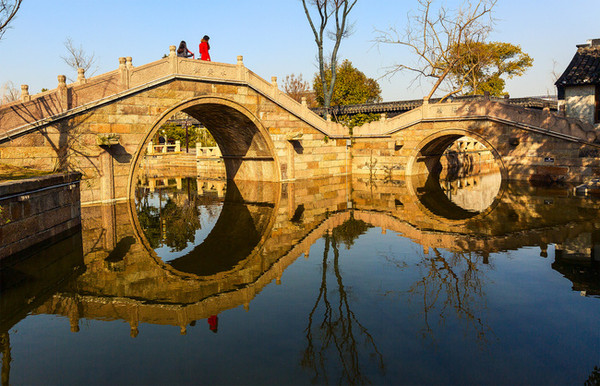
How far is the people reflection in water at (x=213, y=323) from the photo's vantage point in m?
5.28

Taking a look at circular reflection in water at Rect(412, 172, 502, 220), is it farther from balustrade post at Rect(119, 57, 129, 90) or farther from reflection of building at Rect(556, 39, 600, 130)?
balustrade post at Rect(119, 57, 129, 90)

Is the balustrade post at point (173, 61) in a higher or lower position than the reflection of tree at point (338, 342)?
higher

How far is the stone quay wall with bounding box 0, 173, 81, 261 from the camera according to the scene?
7605 millimetres

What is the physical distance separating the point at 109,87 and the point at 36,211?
21.3ft

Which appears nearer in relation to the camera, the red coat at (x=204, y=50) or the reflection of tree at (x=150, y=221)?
the reflection of tree at (x=150, y=221)

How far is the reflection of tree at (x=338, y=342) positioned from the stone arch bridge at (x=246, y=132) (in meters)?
10.3

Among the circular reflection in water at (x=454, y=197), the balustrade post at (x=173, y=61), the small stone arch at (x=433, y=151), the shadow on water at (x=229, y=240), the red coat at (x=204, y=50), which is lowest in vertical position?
the shadow on water at (x=229, y=240)

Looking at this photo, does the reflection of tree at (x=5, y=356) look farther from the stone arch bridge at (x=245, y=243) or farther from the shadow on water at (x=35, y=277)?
the stone arch bridge at (x=245, y=243)

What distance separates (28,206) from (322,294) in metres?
5.89

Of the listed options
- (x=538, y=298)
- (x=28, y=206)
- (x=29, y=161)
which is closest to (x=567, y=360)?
(x=538, y=298)

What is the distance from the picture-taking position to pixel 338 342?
5.00m

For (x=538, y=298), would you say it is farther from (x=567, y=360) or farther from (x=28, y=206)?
(x=28, y=206)

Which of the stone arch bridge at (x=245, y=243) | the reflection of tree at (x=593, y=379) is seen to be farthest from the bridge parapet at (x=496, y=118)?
the reflection of tree at (x=593, y=379)

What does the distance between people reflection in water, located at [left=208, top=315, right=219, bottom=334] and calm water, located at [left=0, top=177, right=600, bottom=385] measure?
0.20 feet
